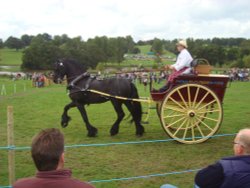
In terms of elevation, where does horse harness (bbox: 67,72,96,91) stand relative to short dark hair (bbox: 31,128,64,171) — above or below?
above

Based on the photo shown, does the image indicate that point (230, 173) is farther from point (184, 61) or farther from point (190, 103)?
point (184, 61)

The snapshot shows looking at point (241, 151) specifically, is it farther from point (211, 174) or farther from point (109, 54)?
point (109, 54)

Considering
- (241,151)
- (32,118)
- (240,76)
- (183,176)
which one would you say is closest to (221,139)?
(183,176)

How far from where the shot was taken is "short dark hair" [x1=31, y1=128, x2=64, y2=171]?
2598 mm

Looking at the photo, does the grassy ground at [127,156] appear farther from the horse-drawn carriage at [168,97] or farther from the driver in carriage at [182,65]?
the driver in carriage at [182,65]

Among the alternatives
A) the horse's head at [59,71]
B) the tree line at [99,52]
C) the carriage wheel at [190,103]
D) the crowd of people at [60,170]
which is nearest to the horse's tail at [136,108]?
the carriage wheel at [190,103]

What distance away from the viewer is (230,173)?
2.93 m

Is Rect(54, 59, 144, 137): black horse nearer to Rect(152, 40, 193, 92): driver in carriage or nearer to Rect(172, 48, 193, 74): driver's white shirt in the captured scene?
Rect(152, 40, 193, 92): driver in carriage

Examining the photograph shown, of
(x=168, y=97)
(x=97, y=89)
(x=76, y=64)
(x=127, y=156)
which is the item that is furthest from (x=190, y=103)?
(x=76, y=64)

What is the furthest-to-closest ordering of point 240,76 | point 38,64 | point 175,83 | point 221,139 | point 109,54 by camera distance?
point 109,54, point 38,64, point 240,76, point 221,139, point 175,83

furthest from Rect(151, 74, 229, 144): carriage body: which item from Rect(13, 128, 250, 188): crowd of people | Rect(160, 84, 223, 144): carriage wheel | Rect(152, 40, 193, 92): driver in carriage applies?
Rect(13, 128, 250, 188): crowd of people

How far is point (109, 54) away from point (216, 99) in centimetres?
9245

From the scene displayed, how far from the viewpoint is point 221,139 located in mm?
9195

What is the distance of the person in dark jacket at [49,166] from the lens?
259 centimetres
